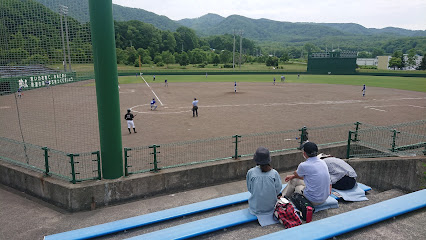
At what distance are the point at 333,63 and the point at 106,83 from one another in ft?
260

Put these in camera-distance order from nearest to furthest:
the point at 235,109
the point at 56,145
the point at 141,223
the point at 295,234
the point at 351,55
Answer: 1. the point at 295,234
2. the point at 141,223
3. the point at 56,145
4. the point at 235,109
5. the point at 351,55

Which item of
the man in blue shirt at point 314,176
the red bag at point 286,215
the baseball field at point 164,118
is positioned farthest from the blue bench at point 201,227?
the baseball field at point 164,118

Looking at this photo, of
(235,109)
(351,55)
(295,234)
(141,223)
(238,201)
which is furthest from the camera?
(351,55)

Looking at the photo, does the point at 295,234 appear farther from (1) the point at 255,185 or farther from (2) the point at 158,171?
(2) the point at 158,171

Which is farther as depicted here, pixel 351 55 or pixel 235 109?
pixel 351 55

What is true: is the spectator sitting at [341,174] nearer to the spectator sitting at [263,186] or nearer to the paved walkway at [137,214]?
the paved walkway at [137,214]

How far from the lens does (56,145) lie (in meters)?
13.2

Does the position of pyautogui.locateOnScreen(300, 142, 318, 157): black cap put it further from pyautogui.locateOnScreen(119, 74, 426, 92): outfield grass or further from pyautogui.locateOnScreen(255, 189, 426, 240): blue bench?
pyautogui.locateOnScreen(119, 74, 426, 92): outfield grass

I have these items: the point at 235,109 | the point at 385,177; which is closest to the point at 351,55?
the point at 235,109

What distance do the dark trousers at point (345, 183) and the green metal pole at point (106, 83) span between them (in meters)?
5.62

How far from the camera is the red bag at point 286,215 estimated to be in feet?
15.7

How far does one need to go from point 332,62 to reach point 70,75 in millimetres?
78359

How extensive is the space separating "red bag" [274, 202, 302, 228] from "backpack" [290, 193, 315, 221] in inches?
10.2

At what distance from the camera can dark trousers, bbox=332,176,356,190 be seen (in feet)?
20.1
